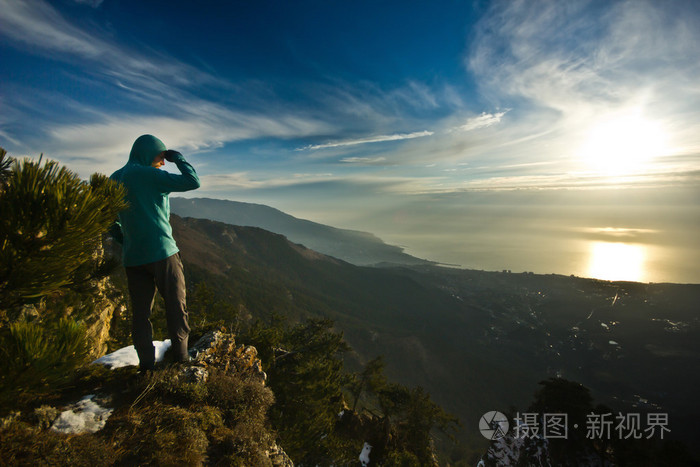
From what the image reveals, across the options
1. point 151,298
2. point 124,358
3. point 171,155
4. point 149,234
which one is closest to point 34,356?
point 149,234

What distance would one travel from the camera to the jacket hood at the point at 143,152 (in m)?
3.84

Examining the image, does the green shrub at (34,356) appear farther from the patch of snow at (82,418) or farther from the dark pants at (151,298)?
the dark pants at (151,298)

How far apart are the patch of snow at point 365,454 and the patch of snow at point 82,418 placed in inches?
925

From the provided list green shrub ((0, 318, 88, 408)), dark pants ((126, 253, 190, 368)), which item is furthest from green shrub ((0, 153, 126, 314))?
dark pants ((126, 253, 190, 368))

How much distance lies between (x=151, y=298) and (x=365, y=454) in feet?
80.5

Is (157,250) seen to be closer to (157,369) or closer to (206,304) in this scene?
(157,369)

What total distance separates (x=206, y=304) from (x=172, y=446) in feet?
83.1

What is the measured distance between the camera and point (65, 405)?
3391 mm

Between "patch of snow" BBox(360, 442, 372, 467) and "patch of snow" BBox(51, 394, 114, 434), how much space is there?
23.5 m

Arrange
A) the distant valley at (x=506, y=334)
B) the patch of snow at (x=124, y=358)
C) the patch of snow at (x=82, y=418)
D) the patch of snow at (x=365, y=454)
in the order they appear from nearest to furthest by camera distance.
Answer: the patch of snow at (x=82, y=418) → the patch of snow at (x=124, y=358) → the patch of snow at (x=365, y=454) → the distant valley at (x=506, y=334)

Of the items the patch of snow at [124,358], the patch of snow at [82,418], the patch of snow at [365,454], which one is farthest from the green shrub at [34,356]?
the patch of snow at [365,454]

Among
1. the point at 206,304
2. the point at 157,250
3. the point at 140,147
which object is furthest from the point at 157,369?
the point at 206,304

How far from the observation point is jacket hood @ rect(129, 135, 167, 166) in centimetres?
384

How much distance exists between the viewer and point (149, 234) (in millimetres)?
3775
